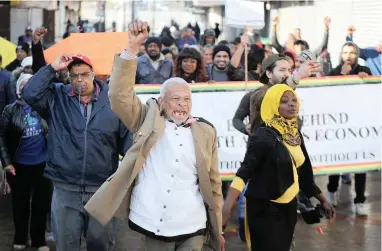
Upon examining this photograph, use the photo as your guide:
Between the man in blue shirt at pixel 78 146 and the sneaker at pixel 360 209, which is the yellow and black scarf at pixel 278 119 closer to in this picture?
the man in blue shirt at pixel 78 146

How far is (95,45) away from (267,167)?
13.0 feet

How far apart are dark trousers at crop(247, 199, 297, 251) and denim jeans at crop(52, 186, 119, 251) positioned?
1132 mm

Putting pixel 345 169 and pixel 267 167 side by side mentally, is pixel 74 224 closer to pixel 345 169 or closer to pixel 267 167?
pixel 267 167

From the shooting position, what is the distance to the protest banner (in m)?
9.02

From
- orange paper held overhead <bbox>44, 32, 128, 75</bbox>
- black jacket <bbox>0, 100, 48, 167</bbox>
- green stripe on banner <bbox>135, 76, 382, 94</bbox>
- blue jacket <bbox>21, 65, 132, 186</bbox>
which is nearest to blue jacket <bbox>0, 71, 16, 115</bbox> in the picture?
orange paper held overhead <bbox>44, 32, 128, 75</bbox>

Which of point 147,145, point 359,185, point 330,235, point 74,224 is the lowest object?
point 330,235

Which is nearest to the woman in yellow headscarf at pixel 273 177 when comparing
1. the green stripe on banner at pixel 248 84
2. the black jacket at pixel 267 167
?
the black jacket at pixel 267 167

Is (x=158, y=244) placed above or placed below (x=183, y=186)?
below

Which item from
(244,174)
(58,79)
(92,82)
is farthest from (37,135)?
(244,174)

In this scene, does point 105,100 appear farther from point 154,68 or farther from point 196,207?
point 154,68

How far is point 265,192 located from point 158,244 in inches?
34.0

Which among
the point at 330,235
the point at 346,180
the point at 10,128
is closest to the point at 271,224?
the point at 10,128

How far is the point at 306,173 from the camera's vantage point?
562 centimetres

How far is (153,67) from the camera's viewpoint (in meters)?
10.2
